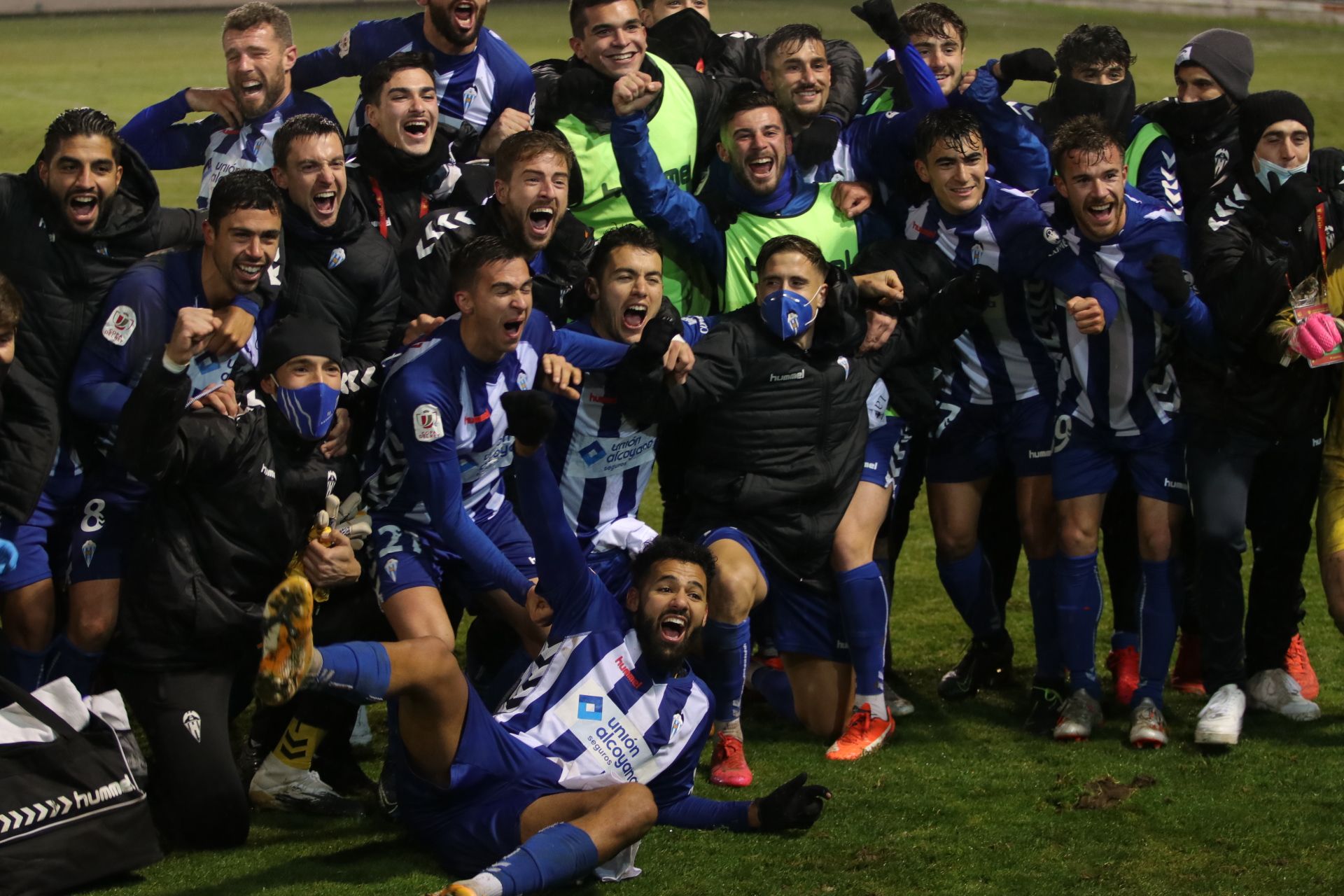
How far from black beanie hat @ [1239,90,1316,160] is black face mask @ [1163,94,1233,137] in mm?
461

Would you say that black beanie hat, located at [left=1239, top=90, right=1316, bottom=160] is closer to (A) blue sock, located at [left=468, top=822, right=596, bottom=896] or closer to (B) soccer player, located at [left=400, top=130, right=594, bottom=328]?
(B) soccer player, located at [left=400, top=130, right=594, bottom=328]

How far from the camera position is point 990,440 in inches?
237

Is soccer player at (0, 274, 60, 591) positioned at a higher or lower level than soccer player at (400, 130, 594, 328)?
lower

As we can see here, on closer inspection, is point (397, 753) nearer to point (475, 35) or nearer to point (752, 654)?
point (752, 654)

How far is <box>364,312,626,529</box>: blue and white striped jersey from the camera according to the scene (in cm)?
499

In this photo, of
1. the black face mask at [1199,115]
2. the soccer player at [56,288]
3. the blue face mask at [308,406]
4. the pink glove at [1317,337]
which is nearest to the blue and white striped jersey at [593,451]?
the blue face mask at [308,406]

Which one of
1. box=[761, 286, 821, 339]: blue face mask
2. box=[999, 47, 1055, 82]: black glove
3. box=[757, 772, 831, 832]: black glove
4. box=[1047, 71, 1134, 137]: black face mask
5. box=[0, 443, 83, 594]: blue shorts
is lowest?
box=[757, 772, 831, 832]: black glove

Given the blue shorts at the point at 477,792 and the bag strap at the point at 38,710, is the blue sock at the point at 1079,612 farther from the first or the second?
the bag strap at the point at 38,710

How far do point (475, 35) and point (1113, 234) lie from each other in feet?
7.80

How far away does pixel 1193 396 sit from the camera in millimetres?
5574

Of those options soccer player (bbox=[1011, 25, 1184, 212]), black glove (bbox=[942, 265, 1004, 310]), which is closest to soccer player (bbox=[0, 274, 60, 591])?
black glove (bbox=[942, 265, 1004, 310])

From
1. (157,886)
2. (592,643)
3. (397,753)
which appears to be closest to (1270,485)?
(592,643)

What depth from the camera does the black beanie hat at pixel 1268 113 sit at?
5.46 meters

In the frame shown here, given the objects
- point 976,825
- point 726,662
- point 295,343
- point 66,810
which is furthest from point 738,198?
point 66,810
